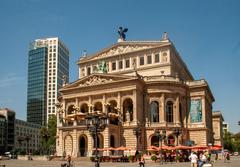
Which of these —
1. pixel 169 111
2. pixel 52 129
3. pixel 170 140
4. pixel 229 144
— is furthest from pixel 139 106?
pixel 229 144

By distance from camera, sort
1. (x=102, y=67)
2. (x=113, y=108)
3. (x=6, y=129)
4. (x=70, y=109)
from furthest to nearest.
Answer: (x=6, y=129) < (x=102, y=67) < (x=70, y=109) < (x=113, y=108)

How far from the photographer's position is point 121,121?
255 feet

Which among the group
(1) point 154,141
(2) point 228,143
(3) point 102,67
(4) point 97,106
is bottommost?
(2) point 228,143

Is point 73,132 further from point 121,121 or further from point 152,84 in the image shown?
point 152,84

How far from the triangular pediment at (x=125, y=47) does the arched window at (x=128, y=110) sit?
14.8 m

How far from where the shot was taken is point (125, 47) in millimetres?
90375

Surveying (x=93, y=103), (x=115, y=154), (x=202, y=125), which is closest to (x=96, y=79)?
(x=93, y=103)

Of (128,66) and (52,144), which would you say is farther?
(52,144)

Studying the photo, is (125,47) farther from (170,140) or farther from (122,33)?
(170,140)

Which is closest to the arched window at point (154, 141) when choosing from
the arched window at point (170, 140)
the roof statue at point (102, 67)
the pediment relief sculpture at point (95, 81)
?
the arched window at point (170, 140)

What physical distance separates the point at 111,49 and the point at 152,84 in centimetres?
1824

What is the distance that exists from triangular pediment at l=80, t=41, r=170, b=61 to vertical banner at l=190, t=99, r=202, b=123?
562 inches

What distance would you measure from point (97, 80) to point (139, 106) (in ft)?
34.6

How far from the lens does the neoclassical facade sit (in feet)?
249
